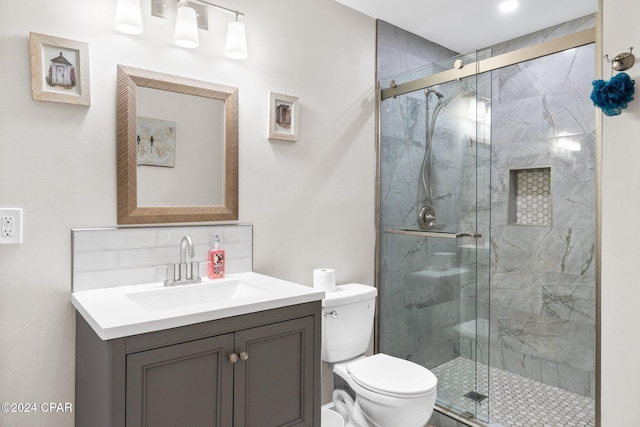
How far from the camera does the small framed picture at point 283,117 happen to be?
215 centimetres

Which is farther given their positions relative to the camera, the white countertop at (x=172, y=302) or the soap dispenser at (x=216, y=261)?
the soap dispenser at (x=216, y=261)

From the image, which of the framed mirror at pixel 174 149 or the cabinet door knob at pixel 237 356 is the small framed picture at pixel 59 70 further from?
the cabinet door knob at pixel 237 356

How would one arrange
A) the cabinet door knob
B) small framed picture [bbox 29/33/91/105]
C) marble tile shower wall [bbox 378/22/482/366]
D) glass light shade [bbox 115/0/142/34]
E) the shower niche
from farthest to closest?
the shower niche
marble tile shower wall [bbox 378/22/482/366]
glass light shade [bbox 115/0/142/34]
small framed picture [bbox 29/33/91/105]
the cabinet door knob

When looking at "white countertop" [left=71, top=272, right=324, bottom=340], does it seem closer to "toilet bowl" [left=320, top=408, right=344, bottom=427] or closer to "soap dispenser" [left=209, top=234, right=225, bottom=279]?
"soap dispenser" [left=209, top=234, right=225, bottom=279]

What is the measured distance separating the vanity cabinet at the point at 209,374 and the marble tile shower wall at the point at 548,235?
4.32 feet

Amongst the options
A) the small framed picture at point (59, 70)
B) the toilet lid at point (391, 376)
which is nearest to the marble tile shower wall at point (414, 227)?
the toilet lid at point (391, 376)

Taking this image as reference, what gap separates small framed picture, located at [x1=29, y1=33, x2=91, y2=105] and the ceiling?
4.94 feet

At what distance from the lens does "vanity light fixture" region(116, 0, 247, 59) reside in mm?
1637

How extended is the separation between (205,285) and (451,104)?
5.32 feet

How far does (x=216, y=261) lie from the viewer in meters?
1.93

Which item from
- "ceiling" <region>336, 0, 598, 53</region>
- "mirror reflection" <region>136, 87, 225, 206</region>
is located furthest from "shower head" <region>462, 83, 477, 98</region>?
"mirror reflection" <region>136, 87, 225, 206</region>

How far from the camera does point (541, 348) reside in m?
2.88

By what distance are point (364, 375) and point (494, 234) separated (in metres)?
1.71

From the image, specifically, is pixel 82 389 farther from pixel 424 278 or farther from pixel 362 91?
pixel 362 91
